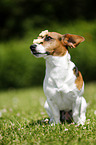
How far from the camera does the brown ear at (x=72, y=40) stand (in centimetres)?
326

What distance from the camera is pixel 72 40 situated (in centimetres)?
329

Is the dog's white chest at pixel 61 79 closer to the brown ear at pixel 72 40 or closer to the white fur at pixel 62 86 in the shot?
the white fur at pixel 62 86

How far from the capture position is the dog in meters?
3.17

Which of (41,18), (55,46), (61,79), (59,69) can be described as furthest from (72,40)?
(41,18)

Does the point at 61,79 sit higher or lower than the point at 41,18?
lower

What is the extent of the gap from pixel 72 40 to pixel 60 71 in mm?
503

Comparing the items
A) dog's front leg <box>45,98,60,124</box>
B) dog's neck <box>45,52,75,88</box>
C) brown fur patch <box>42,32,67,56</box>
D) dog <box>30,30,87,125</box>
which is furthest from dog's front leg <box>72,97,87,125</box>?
brown fur patch <box>42,32,67,56</box>

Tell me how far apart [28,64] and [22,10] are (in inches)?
447

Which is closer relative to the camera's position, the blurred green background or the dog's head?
the dog's head

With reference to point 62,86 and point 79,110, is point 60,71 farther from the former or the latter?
point 79,110

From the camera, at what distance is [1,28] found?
22.4 metres

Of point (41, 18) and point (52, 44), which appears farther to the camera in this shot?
point (41, 18)

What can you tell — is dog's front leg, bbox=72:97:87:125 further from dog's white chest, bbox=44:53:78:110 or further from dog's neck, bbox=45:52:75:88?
dog's neck, bbox=45:52:75:88

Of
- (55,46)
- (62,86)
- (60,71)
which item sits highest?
(55,46)
